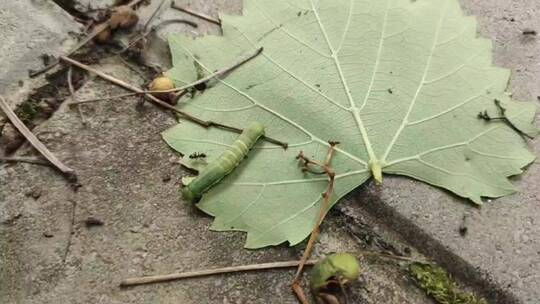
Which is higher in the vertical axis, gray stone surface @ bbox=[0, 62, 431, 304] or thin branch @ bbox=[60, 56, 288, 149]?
thin branch @ bbox=[60, 56, 288, 149]

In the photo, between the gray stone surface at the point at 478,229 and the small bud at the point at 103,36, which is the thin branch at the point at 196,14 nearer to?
the small bud at the point at 103,36

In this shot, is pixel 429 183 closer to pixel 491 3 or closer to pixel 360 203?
pixel 360 203

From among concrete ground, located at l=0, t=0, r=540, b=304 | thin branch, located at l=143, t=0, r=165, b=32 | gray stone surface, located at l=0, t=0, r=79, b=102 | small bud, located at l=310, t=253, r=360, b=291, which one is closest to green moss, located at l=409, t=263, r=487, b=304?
concrete ground, located at l=0, t=0, r=540, b=304

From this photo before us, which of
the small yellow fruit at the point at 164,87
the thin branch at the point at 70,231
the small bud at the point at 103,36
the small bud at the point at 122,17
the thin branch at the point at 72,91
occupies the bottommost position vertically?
the thin branch at the point at 70,231

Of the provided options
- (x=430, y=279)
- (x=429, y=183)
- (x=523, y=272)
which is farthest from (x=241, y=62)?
(x=523, y=272)

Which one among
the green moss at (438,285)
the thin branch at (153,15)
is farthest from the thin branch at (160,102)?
the green moss at (438,285)

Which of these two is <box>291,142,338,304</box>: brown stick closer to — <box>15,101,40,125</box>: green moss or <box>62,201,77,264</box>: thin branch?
<box>62,201,77,264</box>: thin branch

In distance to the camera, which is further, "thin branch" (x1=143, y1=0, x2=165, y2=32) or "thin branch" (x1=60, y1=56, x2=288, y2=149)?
"thin branch" (x1=143, y1=0, x2=165, y2=32)
